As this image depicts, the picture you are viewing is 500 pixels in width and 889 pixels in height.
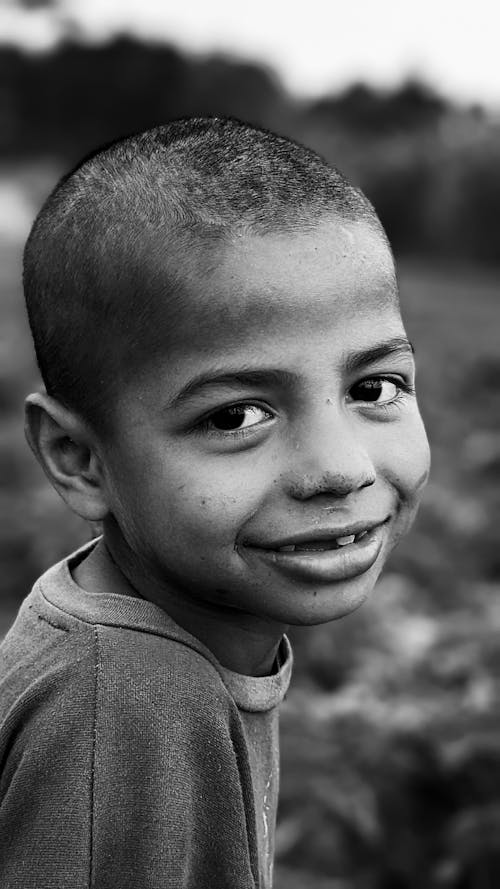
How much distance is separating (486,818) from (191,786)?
1.72 m

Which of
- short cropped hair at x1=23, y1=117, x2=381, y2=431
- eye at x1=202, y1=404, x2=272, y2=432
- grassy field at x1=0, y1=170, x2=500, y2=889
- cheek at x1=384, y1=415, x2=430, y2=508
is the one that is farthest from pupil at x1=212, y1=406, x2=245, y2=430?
grassy field at x1=0, y1=170, x2=500, y2=889

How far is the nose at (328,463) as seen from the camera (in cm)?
148

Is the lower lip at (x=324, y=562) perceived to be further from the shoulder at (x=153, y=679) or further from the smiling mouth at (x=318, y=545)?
the shoulder at (x=153, y=679)

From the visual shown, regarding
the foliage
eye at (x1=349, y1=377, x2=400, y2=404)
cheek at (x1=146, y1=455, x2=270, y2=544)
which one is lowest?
the foliage

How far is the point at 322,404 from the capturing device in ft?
4.99

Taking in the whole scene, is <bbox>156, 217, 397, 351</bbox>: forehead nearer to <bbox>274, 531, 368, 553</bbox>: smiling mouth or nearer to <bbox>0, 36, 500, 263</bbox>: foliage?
<bbox>274, 531, 368, 553</bbox>: smiling mouth

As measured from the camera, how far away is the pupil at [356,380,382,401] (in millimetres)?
1634

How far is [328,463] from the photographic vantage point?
149cm

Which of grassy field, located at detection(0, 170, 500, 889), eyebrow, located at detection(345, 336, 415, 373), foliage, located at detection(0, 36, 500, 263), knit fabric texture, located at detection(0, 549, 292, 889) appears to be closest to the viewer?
knit fabric texture, located at detection(0, 549, 292, 889)

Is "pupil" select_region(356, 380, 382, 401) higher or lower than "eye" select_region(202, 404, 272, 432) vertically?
lower

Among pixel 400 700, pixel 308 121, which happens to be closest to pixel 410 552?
pixel 400 700

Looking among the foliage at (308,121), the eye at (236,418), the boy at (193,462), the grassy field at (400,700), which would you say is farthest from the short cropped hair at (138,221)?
the foliage at (308,121)

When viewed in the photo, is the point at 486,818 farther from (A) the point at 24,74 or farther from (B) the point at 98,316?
(A) the point at 24,74

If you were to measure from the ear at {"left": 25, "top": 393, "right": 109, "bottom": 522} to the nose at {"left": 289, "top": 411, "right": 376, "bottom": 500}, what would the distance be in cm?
35
